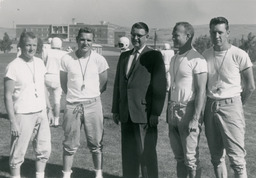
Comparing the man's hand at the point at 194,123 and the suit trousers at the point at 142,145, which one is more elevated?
the man's hand at the point at 194,123

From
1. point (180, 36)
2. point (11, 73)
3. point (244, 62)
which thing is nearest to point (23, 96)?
point (11, 73)

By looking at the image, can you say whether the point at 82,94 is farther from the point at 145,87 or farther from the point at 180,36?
the point at 180,36

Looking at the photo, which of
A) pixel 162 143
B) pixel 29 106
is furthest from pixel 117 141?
pixel 29 106

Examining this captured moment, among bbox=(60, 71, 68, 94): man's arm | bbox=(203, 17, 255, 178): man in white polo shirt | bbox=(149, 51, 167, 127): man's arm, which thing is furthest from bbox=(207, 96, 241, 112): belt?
bbox=(60, 71, 68, 94): man's arm

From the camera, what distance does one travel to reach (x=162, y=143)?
23.2 ft

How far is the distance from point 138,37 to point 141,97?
2.38 ft

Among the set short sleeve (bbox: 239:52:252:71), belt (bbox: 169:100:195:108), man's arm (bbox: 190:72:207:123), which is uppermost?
short sleeve (bbox: 239:52:252:71)

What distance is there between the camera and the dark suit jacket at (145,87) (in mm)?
4230

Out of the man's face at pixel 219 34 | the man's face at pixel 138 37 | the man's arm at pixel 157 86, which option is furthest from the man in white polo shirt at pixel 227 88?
the man's face at pixel 138 37

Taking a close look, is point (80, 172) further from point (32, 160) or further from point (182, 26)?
point (182, 26)

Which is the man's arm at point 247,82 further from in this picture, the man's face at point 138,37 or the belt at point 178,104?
the man's face at point 138,37

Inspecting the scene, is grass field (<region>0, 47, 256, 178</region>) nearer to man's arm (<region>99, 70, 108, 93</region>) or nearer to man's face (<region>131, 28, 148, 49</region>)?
man's arm (<region>99, 70, 108, 93</region>)

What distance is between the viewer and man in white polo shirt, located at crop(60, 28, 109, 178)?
4.49 meters

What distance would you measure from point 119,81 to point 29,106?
1151 millimetres
